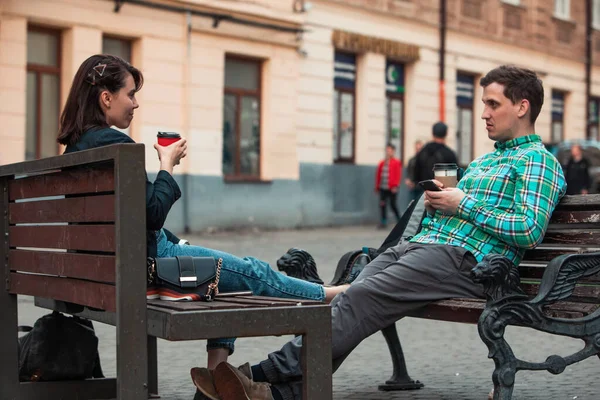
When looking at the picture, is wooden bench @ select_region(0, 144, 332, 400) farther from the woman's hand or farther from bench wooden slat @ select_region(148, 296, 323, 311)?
the woman's hand

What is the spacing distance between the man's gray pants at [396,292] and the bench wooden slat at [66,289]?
2.46 feet

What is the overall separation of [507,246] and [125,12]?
15.1 metres

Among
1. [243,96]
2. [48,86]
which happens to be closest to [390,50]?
[243,96]

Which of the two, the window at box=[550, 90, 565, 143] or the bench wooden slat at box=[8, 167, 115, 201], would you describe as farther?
the window at box=[550, 90, 565, 143]

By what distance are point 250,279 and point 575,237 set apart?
4.49 feet

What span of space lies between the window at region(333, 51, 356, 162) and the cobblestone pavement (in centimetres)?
1421

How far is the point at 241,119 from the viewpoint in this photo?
21.9 meters

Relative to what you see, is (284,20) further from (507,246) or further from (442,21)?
(507,246)

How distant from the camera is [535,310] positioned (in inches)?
178

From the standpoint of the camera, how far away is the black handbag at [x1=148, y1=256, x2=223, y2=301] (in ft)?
13.7

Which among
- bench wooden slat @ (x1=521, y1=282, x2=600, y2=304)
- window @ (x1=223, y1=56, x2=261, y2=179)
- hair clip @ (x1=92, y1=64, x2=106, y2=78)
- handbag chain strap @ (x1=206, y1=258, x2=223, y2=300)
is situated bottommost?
bench wooden slat @ (x1=521, y1=282, x2=600, y2=304)

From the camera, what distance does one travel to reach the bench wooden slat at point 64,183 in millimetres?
4000

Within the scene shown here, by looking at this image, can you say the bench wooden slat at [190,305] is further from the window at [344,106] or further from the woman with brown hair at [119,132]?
the window at [344,106]

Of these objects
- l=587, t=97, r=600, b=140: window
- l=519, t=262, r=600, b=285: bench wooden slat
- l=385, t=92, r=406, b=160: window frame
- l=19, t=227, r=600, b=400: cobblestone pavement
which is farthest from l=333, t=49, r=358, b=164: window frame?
l=519, t=262, r=600, b=285: bench wooden slat
